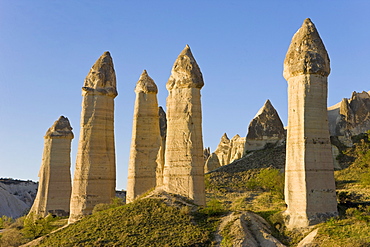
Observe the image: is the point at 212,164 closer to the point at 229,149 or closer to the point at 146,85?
the point at 229,149

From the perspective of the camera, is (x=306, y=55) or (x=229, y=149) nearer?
(x=306, y=55)

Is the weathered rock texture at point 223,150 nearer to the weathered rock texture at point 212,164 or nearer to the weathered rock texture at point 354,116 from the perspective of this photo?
the weathered rock texture at point 212,164

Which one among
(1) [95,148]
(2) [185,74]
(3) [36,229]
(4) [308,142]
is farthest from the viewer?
(3) [36,229]

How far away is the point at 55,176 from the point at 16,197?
36.4 meters

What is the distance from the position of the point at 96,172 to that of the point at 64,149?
10.2 meters

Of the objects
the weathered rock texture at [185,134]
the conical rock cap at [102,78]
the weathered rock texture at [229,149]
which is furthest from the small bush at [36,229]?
the weathered rock texture at [229,149]

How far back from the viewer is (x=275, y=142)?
50.6m

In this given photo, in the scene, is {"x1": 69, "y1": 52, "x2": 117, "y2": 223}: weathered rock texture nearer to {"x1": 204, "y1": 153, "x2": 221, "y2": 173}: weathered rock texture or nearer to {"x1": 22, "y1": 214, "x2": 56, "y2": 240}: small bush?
{"x1": 22, "y1": 214, "x2": 56, "y2": 240}: small bush

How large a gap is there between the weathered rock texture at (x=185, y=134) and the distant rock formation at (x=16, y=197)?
1598 inches

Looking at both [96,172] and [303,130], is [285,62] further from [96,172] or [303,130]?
[96,172]

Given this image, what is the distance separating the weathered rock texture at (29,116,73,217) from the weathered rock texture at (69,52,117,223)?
27.9 ft

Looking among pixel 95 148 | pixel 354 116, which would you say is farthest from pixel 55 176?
pixel 354 116

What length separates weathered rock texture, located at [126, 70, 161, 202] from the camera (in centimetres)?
3047

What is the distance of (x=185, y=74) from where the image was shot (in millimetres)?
26375
